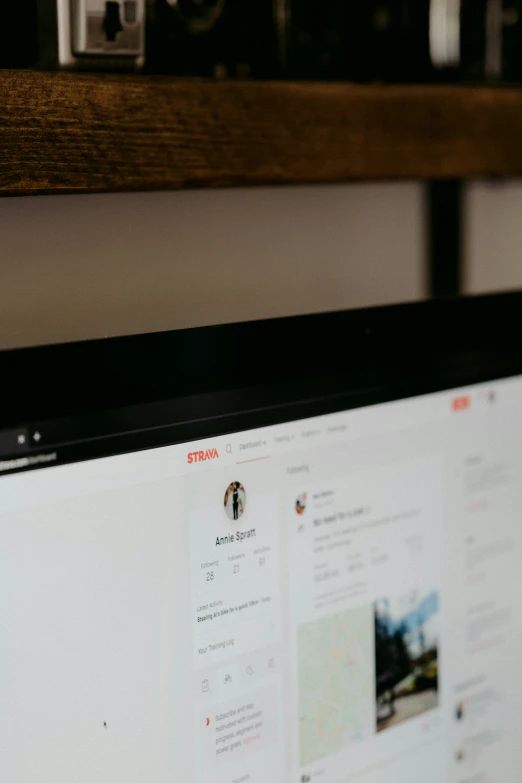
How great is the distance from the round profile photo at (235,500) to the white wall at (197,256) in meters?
0.21

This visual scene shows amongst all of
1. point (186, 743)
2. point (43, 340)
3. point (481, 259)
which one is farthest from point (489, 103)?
point (186, 743)

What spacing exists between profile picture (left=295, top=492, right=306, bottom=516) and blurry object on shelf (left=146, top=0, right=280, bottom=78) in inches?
11.6

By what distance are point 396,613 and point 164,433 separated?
8.8 inches

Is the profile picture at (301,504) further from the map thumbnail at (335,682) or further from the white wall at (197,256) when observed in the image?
the white wall at (197,256)

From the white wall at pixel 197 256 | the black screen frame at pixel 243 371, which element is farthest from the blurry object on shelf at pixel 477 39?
the black screen frame at pixel 243 371

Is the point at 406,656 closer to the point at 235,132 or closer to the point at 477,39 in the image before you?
the point at 235,132

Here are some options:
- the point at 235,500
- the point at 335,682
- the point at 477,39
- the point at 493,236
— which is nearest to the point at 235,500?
the point at 235,500

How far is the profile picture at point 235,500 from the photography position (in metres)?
0.49

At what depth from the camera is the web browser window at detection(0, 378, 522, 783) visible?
1.41ft

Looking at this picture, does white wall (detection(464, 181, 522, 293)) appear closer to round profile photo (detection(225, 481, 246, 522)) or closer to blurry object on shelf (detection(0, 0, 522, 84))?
blurry object on shelf (detection(0, 0, 522, 84))

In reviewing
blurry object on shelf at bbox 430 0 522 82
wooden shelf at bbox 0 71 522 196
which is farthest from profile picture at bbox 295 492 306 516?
blurry object on shelf at bbox 430 0 522 82

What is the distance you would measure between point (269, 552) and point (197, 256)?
277 millimetres

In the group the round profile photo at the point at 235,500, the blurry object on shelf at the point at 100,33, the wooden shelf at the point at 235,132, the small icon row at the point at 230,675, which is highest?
the blurry object on shelf at the point at 100,33

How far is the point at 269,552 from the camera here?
0.51 meters
